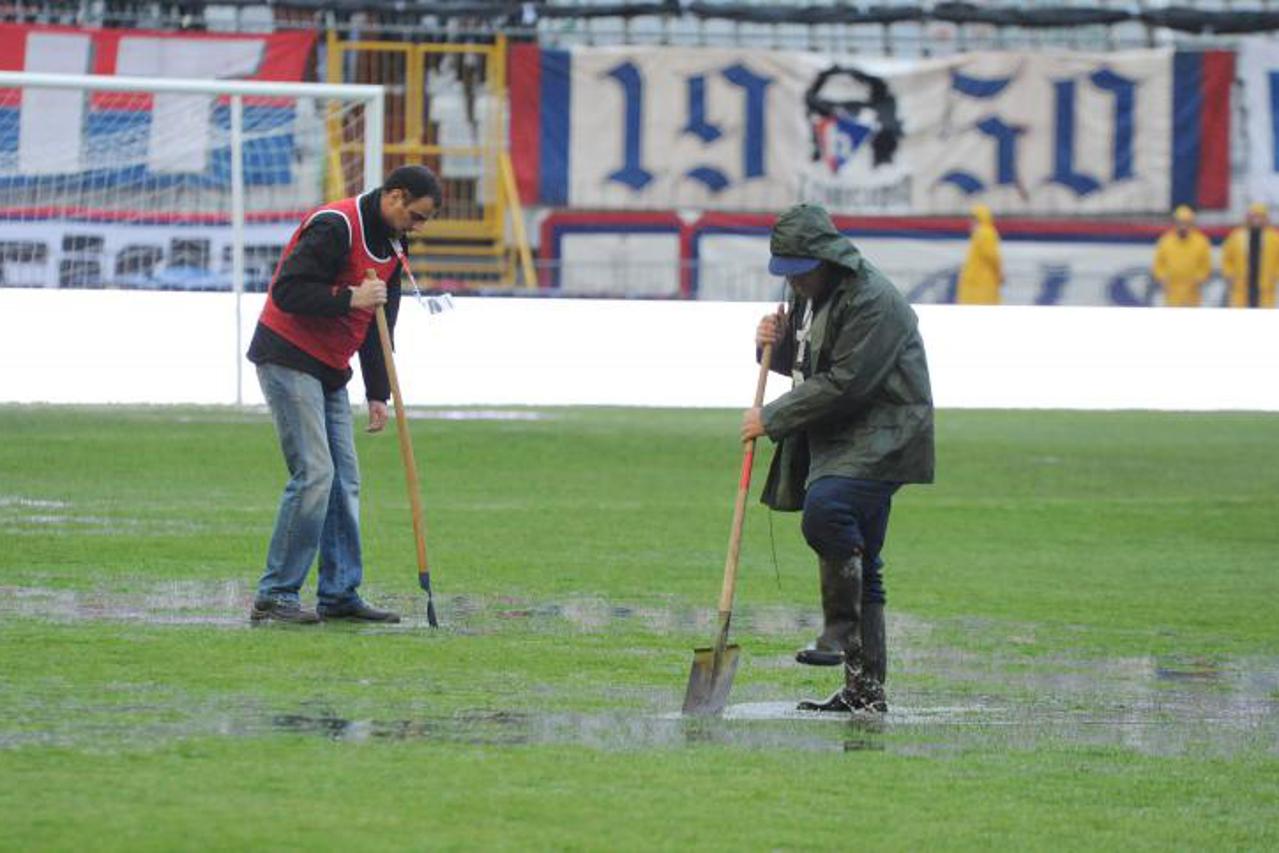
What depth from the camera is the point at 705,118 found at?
135ft

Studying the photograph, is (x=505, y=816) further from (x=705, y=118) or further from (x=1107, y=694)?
(x=705, y=118)

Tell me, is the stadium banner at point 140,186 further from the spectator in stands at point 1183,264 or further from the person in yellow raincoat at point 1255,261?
the person in yellow raincoat at point 1255,261

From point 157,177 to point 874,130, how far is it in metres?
16.5

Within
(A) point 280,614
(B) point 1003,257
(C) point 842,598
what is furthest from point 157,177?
(C) point 842,598

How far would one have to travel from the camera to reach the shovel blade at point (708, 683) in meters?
9.34

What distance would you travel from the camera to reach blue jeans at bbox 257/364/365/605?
11.5m

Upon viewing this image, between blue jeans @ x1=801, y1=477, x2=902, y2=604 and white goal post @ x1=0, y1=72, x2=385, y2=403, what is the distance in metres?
16.0

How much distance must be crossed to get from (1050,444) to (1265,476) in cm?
304

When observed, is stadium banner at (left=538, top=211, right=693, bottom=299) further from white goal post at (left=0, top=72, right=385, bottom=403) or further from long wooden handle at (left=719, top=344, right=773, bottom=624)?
long wooden handle at (left=719, top=344, right=773, bottom=624)

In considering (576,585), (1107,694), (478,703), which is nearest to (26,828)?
(478,703)

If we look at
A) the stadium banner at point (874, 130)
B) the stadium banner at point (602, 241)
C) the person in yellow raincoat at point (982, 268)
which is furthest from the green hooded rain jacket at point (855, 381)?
the stadium banner at point (874, 130)

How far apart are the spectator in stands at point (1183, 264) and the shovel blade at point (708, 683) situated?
28942 millimetres

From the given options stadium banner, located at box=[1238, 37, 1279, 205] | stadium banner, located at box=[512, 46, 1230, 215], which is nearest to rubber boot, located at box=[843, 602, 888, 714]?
stadium banner, located at box=[512, 46, 1230, 215]

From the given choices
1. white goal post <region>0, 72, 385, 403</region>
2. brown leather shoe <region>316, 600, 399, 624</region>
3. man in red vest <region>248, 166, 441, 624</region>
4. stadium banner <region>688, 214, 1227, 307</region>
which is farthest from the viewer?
stadium banner <region>688, 214, 1227, 307</region>
